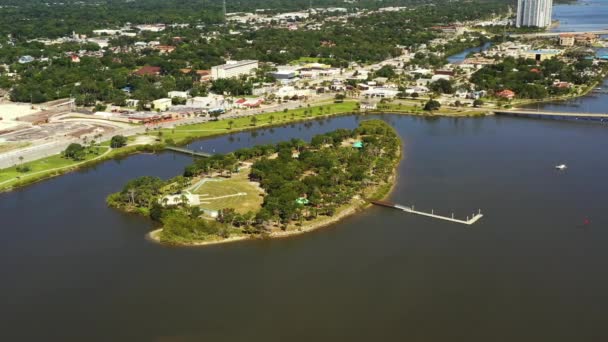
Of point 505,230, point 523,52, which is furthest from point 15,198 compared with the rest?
point 523,52

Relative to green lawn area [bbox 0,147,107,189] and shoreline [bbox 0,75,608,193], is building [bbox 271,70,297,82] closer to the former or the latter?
shoreline [bbox 0,75,608,193]

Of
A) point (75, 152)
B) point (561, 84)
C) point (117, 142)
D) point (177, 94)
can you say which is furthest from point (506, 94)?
point (75, 152)

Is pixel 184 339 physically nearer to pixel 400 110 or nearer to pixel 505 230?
pixel 505 230

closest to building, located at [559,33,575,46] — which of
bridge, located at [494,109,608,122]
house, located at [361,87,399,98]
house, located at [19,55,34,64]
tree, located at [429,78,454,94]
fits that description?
tree, located at [429,78,454,94]

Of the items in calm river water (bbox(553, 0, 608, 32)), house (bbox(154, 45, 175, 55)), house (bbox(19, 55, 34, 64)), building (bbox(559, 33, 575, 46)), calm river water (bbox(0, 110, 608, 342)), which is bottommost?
calm river water (bbox(0, 110, 608, 342))

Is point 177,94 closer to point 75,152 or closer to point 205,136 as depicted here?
point 205,136
